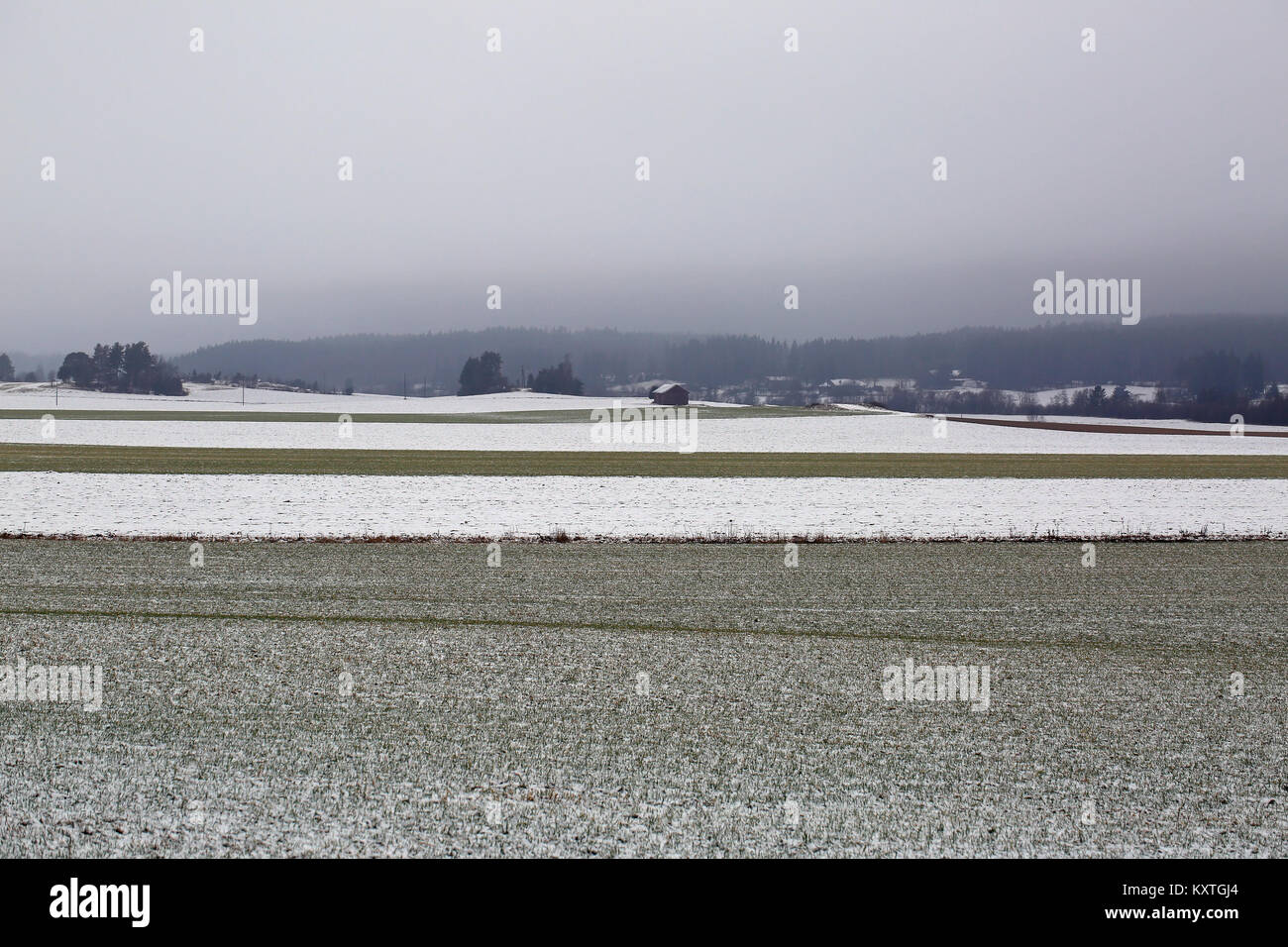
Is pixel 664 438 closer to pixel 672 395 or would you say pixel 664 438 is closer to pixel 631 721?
pixel 631 721

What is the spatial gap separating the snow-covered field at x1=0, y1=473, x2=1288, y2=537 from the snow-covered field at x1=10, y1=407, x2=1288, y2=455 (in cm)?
2138

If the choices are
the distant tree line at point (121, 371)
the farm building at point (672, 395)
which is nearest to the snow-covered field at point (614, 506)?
the farm building at point (672, 395)

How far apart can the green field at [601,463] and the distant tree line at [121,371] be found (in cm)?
14031

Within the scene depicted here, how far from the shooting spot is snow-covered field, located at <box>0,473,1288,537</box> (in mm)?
25359

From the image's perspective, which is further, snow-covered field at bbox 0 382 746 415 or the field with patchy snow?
snow-covered field at bbox 0 382 746 415

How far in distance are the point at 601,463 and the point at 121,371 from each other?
169 meters

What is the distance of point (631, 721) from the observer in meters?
9.07

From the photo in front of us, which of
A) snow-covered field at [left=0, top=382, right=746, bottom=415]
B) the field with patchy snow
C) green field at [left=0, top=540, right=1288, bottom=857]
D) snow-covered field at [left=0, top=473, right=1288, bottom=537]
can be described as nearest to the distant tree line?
snow-covered field at [left=0, top=382, right=746, bottom=415]

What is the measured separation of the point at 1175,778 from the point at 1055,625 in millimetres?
6675

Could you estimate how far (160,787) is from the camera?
7270mm

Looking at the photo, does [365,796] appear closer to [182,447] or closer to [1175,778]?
[1175,778]

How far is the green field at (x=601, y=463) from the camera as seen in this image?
41000mm

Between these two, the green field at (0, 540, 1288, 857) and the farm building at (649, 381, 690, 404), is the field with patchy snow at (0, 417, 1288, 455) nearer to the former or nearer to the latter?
the green field at (0, 540, 1288, 857)

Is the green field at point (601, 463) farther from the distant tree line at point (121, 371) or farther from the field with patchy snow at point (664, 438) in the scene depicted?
the distant tree line at point (121, 371)
